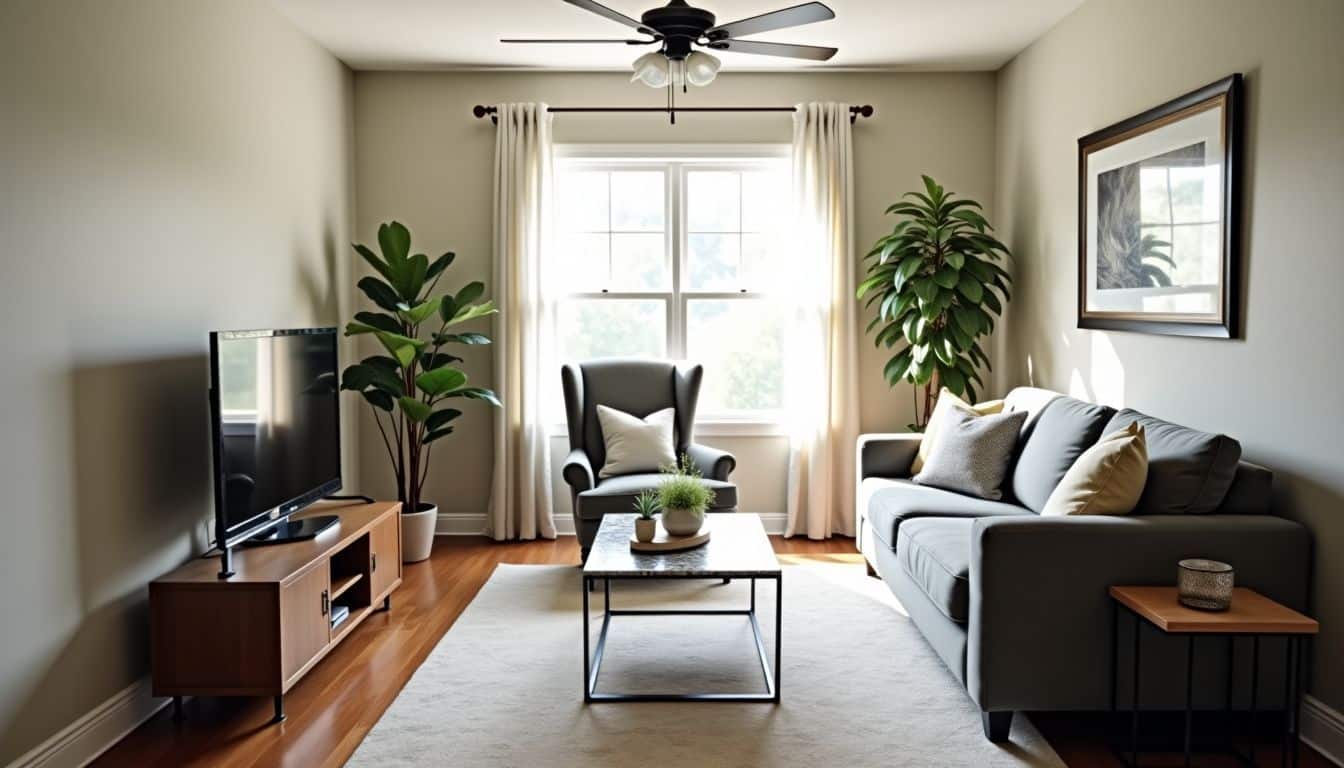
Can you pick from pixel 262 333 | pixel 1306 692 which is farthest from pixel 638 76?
pixel 1306 692

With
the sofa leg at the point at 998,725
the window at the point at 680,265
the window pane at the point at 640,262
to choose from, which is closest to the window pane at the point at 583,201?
the window at the point at 680,265

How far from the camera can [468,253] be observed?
5.72 meters

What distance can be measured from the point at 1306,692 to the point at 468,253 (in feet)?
14.6

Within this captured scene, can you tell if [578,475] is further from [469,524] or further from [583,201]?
[583,201]

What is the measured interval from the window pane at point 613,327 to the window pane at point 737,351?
0.65ft

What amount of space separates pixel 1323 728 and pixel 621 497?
2.75 meters

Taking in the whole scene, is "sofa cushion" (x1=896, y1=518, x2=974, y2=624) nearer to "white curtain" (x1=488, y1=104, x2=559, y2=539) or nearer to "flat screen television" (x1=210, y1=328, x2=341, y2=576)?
"flat screen television" (x1=210, y1=328, x2=341, y2=576)

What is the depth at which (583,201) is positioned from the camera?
19.0ft

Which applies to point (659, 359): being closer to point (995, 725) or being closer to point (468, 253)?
point (468, 253)

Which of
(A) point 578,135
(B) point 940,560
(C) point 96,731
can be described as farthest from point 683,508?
(A) point 578,135

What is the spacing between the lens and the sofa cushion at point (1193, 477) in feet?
9.87

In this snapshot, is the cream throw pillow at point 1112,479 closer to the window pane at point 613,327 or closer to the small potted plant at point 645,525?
the small potted plant at point 645,525

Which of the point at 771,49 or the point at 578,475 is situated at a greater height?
the point at 771,49

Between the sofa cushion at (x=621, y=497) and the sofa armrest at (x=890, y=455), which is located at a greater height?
the sofa armrest at (x=890, y=455)
